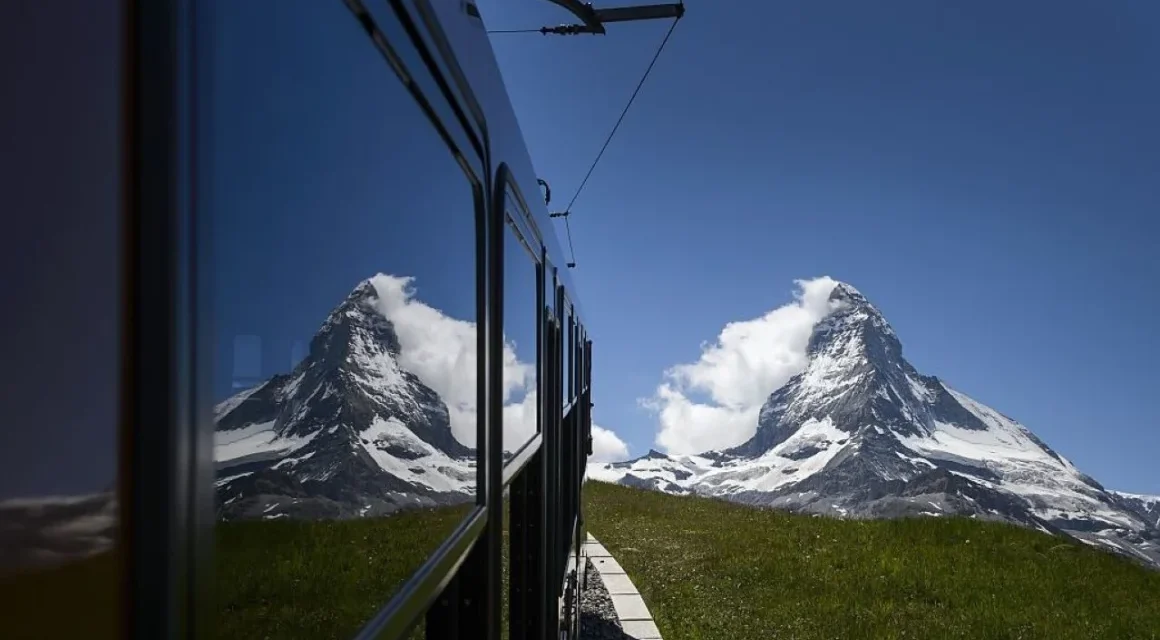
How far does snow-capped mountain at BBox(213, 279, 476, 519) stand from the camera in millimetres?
740

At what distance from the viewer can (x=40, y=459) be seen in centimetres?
51

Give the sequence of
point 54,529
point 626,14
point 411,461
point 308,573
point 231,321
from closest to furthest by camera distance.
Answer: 1. point 54,529
2. point 231,321
3. point 308,573
4. point 411,461
5. point 626,14

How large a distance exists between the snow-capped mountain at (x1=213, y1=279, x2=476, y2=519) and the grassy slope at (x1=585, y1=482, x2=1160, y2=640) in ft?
27.5

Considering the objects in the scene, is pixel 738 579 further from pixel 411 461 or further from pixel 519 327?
pixel 411 461

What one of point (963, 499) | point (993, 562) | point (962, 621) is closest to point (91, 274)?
point (962, 621)

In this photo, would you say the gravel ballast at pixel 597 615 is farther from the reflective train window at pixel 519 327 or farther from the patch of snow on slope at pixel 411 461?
the patch of snow on slope at pixel 411 461

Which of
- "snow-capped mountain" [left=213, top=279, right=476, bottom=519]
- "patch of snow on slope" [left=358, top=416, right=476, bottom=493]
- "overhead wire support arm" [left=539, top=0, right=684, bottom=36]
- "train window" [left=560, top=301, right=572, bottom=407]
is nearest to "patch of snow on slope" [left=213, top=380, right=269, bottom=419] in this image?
"snow-capped mountain" [left=213, top=279, right=476, bottom=519]

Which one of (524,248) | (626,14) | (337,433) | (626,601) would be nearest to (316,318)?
(337,433)

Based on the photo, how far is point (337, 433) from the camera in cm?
96

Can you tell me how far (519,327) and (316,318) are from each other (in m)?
1.69

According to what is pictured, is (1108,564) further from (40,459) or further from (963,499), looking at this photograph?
(963,499)

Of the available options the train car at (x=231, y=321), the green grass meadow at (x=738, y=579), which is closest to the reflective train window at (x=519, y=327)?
the green grass meadow at (x=738, y=579)

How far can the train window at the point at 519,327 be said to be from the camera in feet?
7.39

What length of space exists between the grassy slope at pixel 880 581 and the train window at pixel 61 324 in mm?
9041
